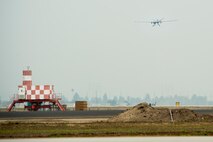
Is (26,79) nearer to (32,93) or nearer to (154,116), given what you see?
(32,93)

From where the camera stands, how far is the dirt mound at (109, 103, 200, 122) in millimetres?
50094

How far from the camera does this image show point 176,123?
4719 centimetres

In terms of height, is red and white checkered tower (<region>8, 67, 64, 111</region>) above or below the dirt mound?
above

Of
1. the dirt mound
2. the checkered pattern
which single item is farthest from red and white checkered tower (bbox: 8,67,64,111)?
the dirt mound

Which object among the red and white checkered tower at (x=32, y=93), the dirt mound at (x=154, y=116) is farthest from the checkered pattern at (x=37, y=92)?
the dirt mound at (x=154, y=116)

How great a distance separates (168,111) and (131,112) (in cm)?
368

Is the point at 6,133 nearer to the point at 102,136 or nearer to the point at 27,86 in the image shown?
the point at 102,136

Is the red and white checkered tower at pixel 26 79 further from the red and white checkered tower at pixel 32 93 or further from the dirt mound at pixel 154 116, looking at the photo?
the dirt mound at pixel 154 116

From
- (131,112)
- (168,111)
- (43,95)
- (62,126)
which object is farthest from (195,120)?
(43,95)

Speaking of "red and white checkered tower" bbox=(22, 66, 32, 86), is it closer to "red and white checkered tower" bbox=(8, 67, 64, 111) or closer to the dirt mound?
"red and white checkered tower" bbox=(8, 67, 64, 111)

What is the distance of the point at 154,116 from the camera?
1996 inches

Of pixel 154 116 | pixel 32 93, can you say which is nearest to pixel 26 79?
pixel 32 93

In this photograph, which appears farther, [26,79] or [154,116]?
[26,79]

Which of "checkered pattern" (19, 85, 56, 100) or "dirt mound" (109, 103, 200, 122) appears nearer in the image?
"dirt mound" (109, 103, 200, 122)
